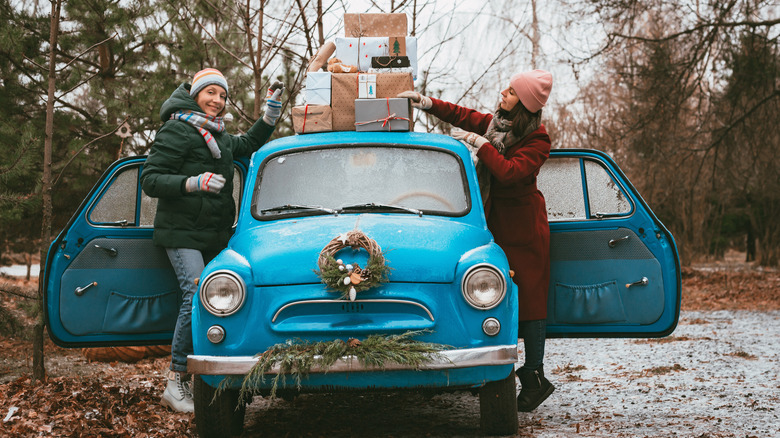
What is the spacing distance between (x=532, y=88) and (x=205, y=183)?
230 cm

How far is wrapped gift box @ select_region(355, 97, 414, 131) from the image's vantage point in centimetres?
586

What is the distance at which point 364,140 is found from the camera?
18.8 ft

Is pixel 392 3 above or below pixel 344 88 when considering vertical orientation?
above

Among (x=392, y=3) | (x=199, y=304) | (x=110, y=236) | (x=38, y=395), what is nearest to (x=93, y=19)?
(x=392, y=3)

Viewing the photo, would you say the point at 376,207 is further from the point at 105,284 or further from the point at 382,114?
the point at 105,284

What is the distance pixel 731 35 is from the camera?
13.7 m

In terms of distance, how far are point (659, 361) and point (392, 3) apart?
15.6 ft

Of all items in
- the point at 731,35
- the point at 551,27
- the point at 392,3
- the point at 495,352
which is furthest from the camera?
the point at 551,27

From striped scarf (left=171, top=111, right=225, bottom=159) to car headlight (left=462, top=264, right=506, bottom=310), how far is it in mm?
2185

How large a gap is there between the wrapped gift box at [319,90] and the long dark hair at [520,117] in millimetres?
1322

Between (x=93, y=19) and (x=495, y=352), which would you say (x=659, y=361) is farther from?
(x=93, y=19)

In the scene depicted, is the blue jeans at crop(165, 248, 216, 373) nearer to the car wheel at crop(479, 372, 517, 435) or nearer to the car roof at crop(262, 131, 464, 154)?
the car roof at crop(262, 131, 464, 154)

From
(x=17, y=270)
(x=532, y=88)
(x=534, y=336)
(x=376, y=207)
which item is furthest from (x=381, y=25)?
(x=17, y=270)

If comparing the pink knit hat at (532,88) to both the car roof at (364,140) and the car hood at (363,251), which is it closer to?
the car roof at (364,140)
